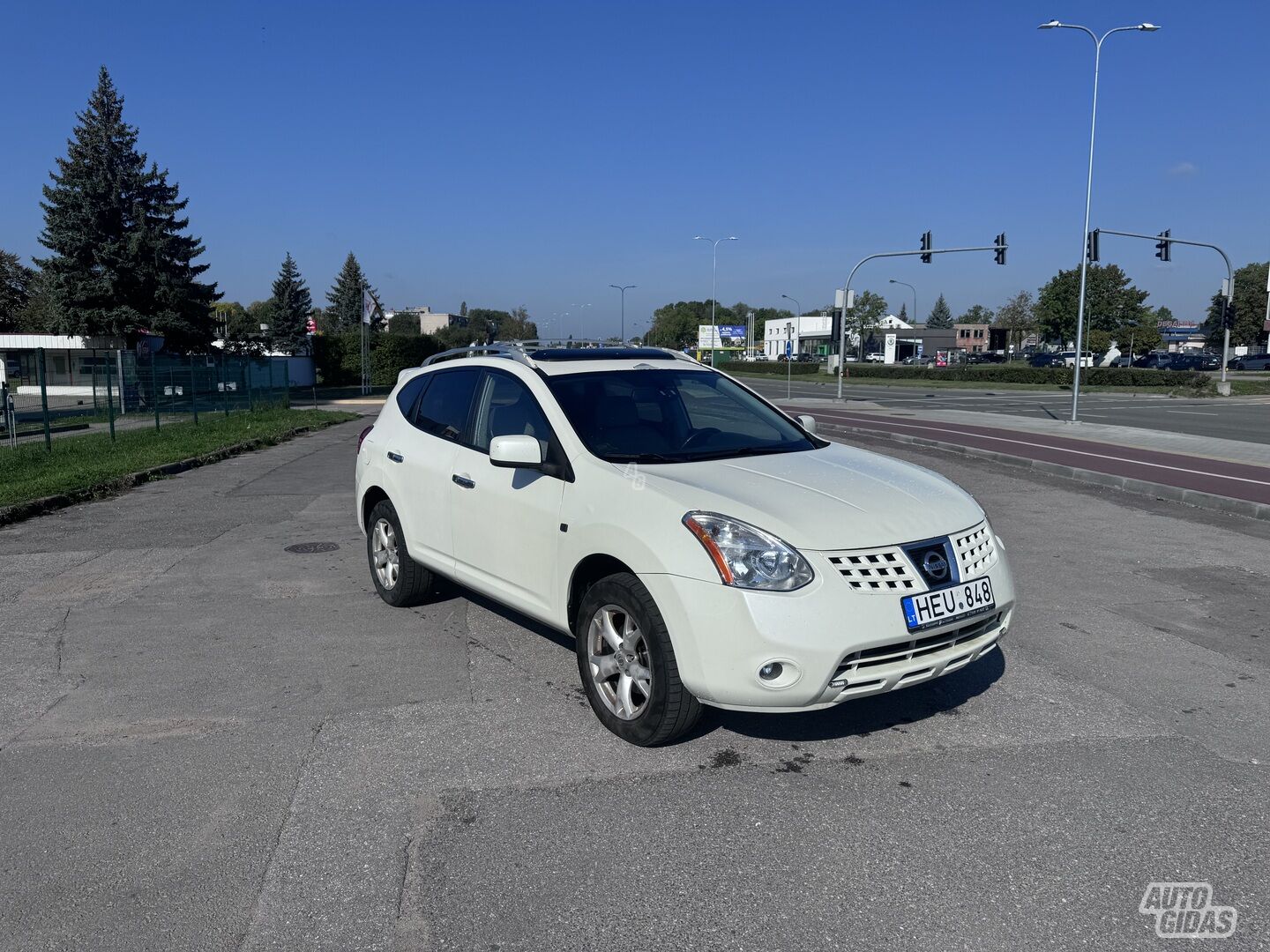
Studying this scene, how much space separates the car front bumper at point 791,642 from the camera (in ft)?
12.0

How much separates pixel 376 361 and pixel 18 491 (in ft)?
129

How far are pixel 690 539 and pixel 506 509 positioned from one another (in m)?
1.44

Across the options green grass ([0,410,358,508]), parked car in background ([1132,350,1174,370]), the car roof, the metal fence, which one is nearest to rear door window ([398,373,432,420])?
the car roof

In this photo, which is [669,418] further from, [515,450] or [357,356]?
[357,356]

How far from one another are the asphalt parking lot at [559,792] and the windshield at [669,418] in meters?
1.32

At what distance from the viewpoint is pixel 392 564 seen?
6.44 m

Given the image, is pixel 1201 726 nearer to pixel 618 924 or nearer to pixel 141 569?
pixel 618 924

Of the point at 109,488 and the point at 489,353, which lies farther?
the point at 109,488

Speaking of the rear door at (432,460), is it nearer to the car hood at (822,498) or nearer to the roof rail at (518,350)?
the roof rail at (518,350)

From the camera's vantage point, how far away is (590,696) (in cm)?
442

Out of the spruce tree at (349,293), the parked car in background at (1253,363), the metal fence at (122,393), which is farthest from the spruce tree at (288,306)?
the parked car in background at (1253,363)

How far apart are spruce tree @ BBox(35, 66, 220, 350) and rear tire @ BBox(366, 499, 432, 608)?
4091 cm

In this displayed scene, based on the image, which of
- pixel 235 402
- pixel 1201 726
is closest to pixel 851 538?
pixel 1201 726

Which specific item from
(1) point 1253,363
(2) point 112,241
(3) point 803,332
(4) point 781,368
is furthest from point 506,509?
(3) point 803,332
